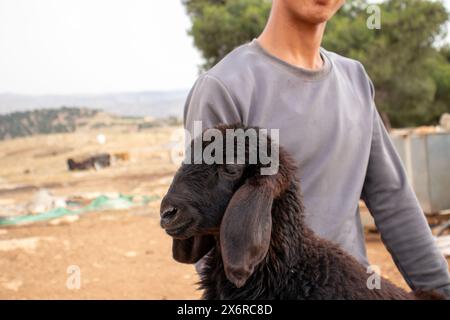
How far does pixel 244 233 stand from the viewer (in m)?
1.64

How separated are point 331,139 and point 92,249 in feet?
27.0

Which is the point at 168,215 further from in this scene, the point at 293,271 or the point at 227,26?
the point at 227,26

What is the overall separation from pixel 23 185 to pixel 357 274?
16783 millimetres

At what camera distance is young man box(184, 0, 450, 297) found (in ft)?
6.95

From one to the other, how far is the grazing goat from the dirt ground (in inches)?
214

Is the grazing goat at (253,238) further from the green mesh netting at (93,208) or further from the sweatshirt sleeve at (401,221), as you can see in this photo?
the green mesh netting at (93,208)

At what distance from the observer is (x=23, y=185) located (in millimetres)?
17562

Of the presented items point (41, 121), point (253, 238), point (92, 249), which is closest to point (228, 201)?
point (253, 238)

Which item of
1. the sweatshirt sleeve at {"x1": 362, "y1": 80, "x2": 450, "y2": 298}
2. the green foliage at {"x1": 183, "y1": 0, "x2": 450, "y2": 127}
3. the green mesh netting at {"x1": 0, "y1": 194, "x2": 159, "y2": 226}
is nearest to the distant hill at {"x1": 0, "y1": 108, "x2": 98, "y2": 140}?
the green mesh netting at {"x1": 0, "y1": 194, "x2": 159, "y2": 226}

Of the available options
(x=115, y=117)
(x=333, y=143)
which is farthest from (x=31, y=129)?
(x=333, y=143)

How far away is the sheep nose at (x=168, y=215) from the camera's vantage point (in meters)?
1.70

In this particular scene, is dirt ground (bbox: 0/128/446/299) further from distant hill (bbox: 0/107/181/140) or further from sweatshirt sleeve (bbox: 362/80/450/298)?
sweatshirt sleeve (bbox: 362/80/450/298)

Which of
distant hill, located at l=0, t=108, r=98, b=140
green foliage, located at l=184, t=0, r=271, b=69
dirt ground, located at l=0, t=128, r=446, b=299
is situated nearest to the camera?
dirt ground, located at l=0, t=128, r=446, b=299

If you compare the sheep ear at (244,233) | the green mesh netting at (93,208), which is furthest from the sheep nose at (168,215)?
the green mesh netting at (93,208)
